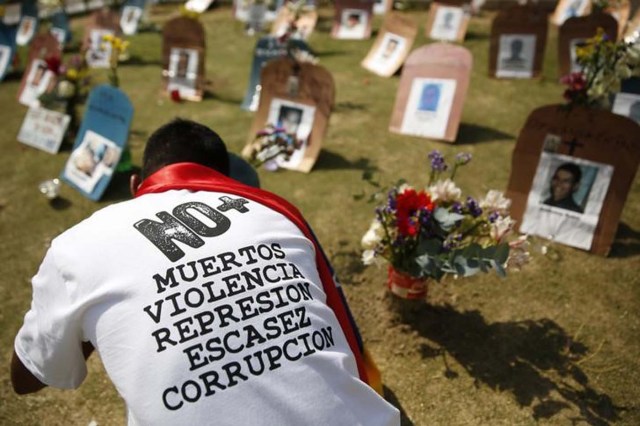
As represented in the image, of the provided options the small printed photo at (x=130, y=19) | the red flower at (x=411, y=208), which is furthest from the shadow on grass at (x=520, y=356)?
the small printed photo at (x=130, y=19)

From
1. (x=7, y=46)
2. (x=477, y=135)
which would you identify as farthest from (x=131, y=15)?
(x=477, y=135)

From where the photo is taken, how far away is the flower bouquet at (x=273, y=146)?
4.51m

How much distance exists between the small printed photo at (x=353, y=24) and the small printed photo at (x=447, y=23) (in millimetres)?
1196

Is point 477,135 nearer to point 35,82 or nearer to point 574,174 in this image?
point 574,174

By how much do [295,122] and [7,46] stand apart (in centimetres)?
590

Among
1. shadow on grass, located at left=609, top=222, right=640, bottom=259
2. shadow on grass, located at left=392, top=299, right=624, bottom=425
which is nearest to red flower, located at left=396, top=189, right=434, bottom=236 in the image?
shadow on grass, located at left=392, top=299, right=624, bottom=425

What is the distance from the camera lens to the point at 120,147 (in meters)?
4.40

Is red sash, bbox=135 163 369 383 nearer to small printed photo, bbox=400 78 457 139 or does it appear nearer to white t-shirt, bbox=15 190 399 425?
white t-shirt, bbox=15 190 399 425

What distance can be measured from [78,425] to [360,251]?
2071mm

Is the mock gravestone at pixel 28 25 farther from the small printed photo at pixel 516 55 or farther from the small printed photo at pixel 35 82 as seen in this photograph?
the small printed photo at pixel 516 55

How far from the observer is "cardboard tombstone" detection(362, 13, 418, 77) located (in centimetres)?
Result: 714

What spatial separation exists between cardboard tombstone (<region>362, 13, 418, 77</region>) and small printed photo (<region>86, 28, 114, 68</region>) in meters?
4.18

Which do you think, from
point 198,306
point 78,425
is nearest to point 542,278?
point 198,306

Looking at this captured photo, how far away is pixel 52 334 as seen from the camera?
1554mm
